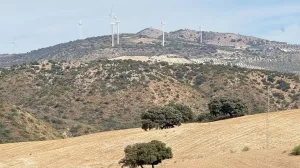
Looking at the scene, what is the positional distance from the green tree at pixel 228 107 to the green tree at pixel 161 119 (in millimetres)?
11324

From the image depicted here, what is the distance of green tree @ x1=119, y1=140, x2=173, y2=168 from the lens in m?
44.9

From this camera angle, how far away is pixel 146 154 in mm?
44844

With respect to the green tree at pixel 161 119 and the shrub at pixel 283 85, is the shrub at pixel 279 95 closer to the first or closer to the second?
the shrub at pixel 283 85

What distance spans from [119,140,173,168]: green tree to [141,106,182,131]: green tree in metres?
34.4

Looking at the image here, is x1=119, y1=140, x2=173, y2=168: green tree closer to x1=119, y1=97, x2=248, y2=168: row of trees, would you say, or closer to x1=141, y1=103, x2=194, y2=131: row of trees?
x1=119, y1=97, x2=248, y2=168: row of trees

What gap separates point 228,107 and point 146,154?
47772 millimetres

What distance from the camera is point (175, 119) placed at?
271ft

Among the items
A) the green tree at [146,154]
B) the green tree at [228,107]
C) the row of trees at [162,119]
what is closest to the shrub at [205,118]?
the row of trees at [162,119]

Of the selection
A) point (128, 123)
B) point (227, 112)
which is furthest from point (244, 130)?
point (128, 123)

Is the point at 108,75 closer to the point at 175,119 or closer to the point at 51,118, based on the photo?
the point at 51,118

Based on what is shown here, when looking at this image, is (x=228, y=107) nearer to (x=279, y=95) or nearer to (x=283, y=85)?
(x=279, y=95)

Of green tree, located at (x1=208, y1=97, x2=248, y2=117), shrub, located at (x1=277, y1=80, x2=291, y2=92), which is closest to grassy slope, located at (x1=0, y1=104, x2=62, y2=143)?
green tree, located at (x1=208, y1=97, x2=248, y2=117)

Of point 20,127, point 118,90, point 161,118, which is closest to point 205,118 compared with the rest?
point 161,118

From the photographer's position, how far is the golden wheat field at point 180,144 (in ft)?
180
